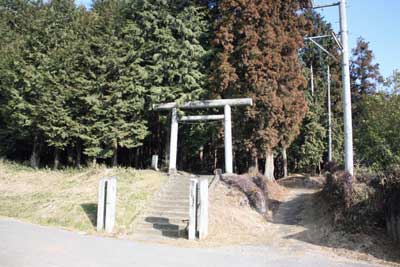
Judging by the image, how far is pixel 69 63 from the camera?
19891 mm

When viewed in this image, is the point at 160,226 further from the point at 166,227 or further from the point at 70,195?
the point at 70,195

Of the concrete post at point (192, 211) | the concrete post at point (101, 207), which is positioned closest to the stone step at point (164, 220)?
the concrete post at point (101, 207)

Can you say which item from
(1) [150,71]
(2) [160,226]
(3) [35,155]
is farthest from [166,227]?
(3) [35,155]

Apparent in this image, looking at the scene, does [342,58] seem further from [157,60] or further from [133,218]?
[157,60]

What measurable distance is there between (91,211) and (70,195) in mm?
2185

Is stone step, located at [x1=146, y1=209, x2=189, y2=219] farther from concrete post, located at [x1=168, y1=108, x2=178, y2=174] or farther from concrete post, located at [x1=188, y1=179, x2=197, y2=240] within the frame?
concrete post, located at [x1=168, y1=108, x2=178, y2=174]

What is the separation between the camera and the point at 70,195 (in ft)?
46.0

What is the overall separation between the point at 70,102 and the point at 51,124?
1664mm

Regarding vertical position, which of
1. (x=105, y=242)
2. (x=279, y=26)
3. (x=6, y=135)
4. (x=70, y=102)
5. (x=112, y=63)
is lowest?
(x=105, y=242)

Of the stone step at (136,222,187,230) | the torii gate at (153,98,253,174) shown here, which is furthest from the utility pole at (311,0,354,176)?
the stone step at (136,222,187,230)

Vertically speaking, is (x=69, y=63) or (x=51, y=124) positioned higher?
(x=69, y=63)

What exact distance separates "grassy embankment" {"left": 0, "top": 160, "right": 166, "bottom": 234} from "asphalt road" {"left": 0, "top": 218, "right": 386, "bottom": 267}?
6.32 feet

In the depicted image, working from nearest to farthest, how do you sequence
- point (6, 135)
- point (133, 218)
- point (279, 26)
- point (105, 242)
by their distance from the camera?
point (105, 242) < point (133, 218) < point (279, 26) < point (6, 135)

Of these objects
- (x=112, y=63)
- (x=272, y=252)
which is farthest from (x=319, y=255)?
(x=112, y=63)
